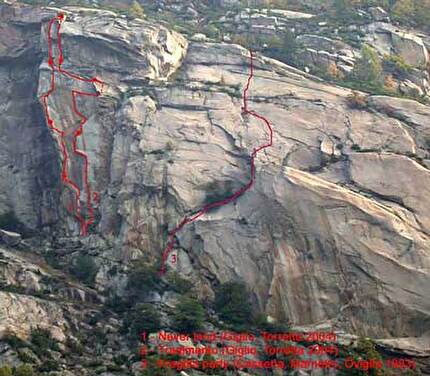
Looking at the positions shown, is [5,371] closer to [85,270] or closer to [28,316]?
[28,316]

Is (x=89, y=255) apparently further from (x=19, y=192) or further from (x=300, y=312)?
(x=300, y=312)

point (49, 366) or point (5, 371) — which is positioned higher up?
point (5, 371)

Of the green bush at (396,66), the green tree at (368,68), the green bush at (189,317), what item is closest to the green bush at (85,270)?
the green bush at (189,317)

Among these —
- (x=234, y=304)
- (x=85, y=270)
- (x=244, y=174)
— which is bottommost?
(x=85, y=270)

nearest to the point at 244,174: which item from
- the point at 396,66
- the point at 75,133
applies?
the point at 75,133

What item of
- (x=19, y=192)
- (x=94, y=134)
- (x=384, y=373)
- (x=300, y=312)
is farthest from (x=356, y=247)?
(x=19, y=192)

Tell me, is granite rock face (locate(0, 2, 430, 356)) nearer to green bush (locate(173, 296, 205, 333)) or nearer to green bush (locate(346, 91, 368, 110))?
green bush (locate(346, 91, 368, 110))
